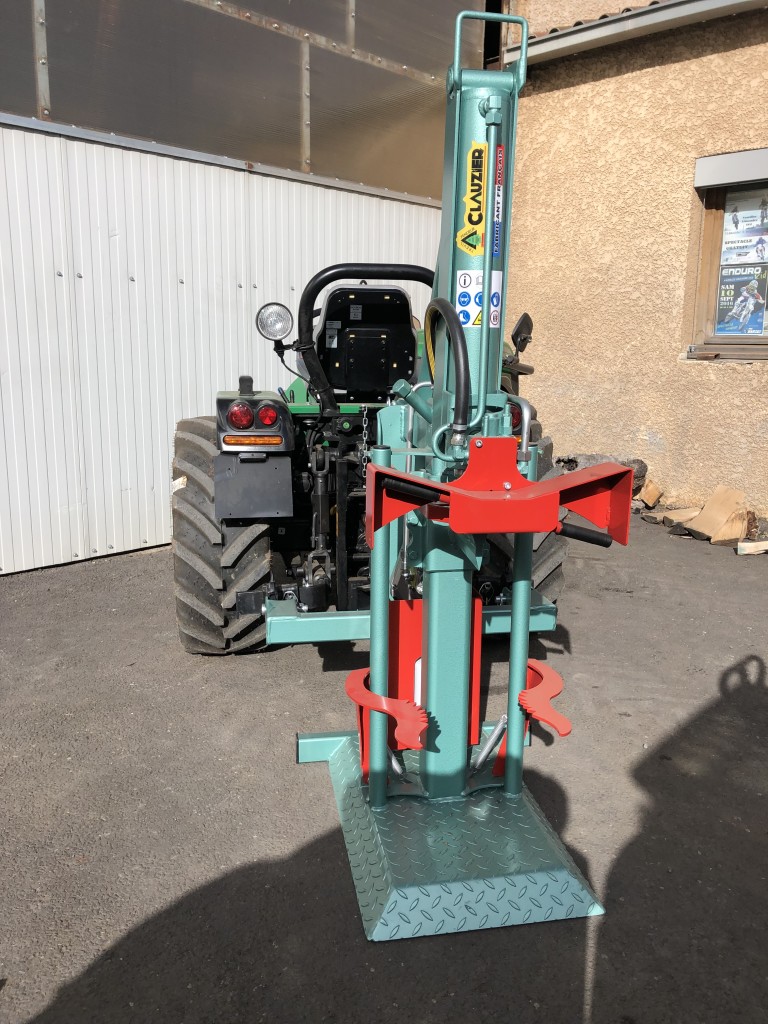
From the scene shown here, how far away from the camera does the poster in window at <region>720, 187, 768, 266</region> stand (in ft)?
23.2

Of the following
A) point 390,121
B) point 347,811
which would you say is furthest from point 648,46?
point 347,811

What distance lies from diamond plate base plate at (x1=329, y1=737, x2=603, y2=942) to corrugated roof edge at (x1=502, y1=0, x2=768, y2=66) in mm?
6662

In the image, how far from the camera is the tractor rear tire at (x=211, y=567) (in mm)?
3688

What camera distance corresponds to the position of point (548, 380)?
27.6ft

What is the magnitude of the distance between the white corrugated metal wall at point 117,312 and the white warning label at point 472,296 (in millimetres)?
4034

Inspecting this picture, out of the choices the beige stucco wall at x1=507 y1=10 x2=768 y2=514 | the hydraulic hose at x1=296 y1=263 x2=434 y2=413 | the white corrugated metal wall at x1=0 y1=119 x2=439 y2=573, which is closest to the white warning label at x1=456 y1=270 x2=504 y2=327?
the hydraulic hose at x1=296 y1=263 x2=434 y2=413

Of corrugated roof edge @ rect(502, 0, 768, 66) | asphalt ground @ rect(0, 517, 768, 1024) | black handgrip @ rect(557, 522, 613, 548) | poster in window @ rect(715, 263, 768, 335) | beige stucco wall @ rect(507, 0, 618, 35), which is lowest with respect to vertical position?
asphalt ground @ rect(0, 517, 768, 1024)

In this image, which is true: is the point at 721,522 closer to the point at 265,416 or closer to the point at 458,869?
the point at 265,416

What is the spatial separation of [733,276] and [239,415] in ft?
18.1

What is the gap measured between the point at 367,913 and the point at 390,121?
7.02 meters

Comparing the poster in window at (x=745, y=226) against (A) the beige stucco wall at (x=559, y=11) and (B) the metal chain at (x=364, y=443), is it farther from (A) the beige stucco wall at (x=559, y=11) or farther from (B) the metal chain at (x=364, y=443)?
(B) the metal chain at (x=364, y=443)

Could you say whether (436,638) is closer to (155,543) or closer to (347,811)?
(347,811)

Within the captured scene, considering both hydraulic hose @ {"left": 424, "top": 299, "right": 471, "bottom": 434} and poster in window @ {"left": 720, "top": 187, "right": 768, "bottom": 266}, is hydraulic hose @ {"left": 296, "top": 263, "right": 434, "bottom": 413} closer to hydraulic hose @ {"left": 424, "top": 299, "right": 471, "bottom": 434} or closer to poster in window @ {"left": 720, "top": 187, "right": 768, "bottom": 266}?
hydraulic hose @ {"left": 424, "top": 299, "right": 471, "bottom": 434}

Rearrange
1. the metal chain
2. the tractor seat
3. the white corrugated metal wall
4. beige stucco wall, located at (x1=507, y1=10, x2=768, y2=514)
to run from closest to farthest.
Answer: the metal chain < the tractor seat < the white corrugated metal wall < beige stucco wall, located at (x1=507, y1=10, x2=768, y2=514)
